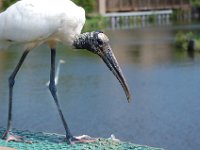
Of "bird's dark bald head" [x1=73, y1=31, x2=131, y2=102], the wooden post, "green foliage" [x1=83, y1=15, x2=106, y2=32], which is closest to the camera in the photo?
"bird's dark bald head" [x1=73, y1=31, x2=131, y2=102]

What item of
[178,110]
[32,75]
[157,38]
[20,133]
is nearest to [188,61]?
[32,75]

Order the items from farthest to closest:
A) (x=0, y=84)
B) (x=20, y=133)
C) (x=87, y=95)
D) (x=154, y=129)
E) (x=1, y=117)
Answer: (x=0, y=84)
(x=87, y=95)
(x=1, y=117)
(x=154, y=129)
(x=20, y=133)

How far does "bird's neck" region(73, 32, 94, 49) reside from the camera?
6922 millimetres

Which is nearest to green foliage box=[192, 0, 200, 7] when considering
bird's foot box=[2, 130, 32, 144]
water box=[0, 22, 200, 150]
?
water box=[0, 22, 200, 150]

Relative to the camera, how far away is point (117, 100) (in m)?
15.2

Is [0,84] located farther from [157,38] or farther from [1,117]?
[157,38]

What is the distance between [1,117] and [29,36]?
7.13 metres

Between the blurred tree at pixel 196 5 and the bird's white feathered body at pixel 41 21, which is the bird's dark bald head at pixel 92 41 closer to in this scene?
the bird's white feathered body at pixel 41 21

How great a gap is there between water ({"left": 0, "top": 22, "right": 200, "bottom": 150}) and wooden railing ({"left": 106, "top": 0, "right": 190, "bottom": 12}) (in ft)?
118

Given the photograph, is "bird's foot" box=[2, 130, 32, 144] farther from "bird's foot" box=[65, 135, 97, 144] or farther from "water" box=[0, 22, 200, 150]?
"water" box=[0, 22, 200, 150]

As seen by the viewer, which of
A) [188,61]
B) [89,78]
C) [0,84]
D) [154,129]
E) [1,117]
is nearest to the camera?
[154,129]

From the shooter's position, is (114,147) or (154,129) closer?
(114,147)

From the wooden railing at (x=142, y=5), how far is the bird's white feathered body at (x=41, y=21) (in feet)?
175

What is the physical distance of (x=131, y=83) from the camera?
18.2 metres
